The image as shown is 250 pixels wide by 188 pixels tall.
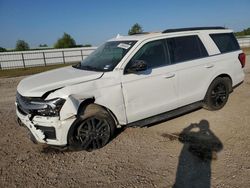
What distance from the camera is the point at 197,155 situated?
11.9 feet

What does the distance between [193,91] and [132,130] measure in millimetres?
1525

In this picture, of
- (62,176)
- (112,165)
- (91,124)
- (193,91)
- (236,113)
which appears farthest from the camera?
(236,113)

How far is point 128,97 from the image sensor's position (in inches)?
162

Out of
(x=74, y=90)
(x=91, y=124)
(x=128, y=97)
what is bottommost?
(x=91, y=124)

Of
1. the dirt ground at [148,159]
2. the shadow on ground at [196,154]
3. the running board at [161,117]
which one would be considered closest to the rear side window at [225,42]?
the running board at [161,117]

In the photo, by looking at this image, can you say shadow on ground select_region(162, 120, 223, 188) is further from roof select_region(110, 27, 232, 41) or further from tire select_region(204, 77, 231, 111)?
roof select_region(110, 27, 232, 41)

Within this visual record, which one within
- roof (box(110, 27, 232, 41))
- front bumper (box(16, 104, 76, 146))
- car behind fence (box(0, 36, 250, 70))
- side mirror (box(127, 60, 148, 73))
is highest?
roof (box(110, 27, 232, 41))

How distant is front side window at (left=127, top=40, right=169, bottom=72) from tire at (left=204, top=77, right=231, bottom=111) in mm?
1527

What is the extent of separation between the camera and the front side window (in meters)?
4.36

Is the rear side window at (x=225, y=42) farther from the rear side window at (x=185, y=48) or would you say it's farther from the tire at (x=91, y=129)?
the tire at (x=91, y=129)

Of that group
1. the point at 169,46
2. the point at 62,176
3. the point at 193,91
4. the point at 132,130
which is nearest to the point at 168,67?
the point at 169,46

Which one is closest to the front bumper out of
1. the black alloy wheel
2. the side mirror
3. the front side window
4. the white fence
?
the black alloy wheel

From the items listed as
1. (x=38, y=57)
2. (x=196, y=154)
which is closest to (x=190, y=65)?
(x=196, y=154)

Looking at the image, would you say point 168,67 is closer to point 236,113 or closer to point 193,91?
point 193,91
